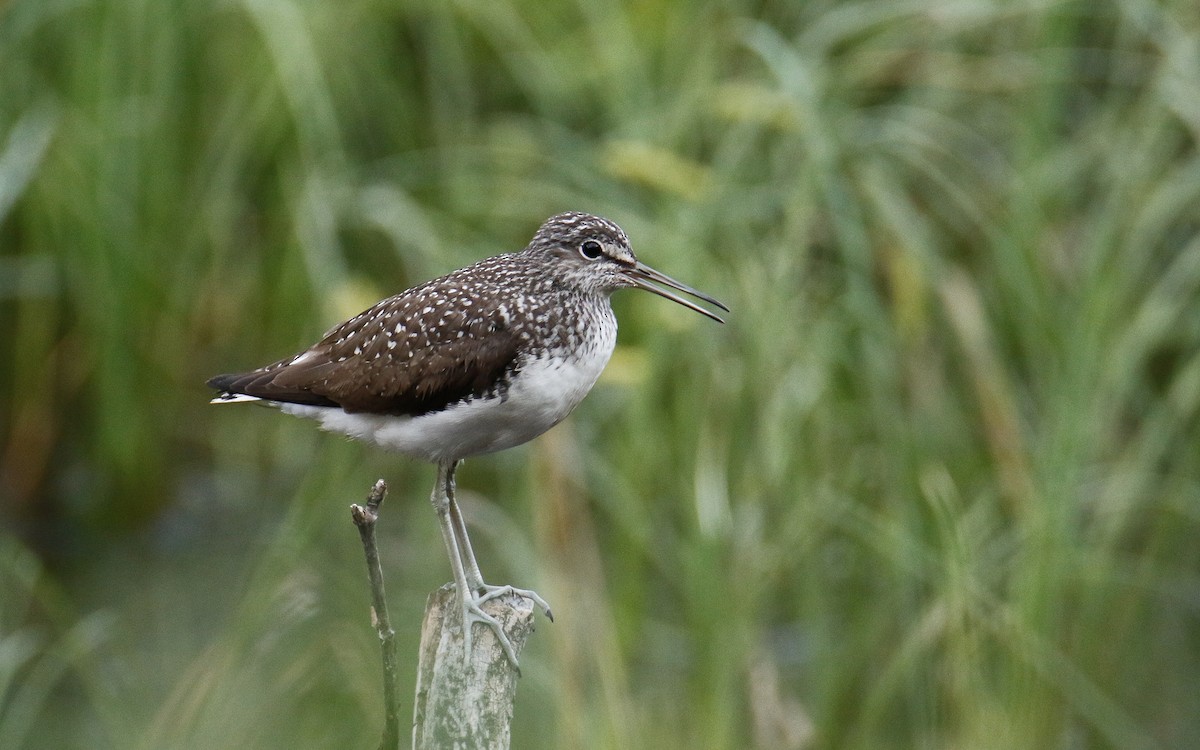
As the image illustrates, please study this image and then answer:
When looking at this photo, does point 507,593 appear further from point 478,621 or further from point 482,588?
point 478,621

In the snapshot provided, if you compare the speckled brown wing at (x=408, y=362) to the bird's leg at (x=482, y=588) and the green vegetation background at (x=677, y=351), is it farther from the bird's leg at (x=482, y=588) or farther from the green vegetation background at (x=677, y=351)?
the green vegetation background at (x=677, y=351)

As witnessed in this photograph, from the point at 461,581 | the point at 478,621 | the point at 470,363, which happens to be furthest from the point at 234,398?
the point at 478,621

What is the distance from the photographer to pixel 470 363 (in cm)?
417

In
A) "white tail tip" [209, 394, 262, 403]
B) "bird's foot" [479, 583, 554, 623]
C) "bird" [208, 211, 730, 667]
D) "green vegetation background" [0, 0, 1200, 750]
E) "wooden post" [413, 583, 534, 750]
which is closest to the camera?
"wooden post" [413, 583, 534, 750]

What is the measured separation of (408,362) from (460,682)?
88 cm

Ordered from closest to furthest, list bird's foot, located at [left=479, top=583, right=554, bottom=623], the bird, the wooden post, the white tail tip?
the wooden post < the bird < the white tail tip < bird's foot, located at [left=479, top=583, right=554, bottom=623]

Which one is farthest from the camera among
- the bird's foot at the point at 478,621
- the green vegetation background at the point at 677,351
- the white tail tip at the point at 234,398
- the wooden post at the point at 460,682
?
the green vegetation background at the point at 677,351

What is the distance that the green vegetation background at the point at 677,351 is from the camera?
6285mm

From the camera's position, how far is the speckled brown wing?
417 cm

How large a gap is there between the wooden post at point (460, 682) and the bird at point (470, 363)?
43 millimetres

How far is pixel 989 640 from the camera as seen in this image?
6234 mm

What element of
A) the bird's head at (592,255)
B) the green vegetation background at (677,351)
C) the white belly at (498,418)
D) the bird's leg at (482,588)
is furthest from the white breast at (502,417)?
the green vegetation background at (677,351)

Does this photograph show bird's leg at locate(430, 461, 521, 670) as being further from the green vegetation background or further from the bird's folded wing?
the green vegetation background

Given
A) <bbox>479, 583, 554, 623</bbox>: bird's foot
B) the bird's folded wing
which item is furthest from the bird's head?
<bbox>479, 583, 554, 623</bbox>: bird's foot
